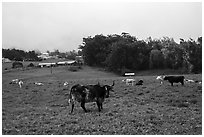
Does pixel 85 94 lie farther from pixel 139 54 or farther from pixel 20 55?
pixel 20 55

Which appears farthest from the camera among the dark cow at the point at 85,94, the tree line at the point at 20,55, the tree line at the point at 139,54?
the tree line at the point at 20,55

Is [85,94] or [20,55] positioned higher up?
[20,55]

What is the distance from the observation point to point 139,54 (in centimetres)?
7306

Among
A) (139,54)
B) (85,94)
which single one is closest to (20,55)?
(139,54)

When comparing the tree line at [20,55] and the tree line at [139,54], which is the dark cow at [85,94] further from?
the tree line at [20,55]

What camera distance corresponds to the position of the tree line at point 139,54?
62.8 m

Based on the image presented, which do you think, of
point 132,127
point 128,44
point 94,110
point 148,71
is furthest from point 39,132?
point 128,44

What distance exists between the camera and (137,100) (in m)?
19.2

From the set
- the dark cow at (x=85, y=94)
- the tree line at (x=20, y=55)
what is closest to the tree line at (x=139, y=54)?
the tree line at (x=20, y=55)

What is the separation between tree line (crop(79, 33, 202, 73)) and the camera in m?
62.8

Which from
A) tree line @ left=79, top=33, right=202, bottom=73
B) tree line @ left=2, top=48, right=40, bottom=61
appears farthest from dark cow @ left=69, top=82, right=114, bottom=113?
tree line @ left=2, top=48, right=40, bottom=61

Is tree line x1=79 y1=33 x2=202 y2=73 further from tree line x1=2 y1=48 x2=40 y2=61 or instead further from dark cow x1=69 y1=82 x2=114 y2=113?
dark cow x1=69 y1=82 x2=114 y2=113

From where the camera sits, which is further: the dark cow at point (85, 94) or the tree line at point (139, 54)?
the tree line at point (139, 54)

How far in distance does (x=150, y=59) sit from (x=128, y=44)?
8489mm
